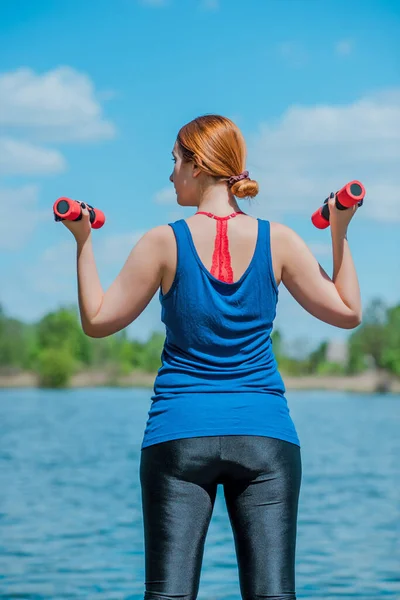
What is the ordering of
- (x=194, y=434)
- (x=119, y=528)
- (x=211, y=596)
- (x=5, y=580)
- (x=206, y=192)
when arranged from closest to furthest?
(x=194, y=434), (x=206, y=192), (x=211, y=596), (x=5, y=580), (x=119, y=528)

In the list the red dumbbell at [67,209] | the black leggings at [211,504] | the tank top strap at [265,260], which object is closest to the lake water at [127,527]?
the black leggings at [211,504]

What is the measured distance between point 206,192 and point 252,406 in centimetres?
51

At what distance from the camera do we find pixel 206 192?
2.39 meters

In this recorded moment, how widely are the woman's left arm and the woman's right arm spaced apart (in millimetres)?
270

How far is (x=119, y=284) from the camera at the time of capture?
2.33m

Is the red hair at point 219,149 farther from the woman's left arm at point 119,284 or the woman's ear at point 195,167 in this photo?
the woman's left arm at point 119,284

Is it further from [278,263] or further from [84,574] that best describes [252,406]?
[84,574]

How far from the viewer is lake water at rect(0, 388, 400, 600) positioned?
7195mm

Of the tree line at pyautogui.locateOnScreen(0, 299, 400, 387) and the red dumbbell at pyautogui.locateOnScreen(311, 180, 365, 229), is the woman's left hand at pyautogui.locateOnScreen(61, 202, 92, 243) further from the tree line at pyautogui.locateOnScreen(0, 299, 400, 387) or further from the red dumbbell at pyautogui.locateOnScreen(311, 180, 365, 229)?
the tree line at pyautogui.locateOnScreen(0, 299, 400, 387)

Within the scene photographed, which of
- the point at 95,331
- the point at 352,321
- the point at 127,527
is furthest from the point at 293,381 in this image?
the point at 95,331

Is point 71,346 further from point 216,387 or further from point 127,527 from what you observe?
point 216,387

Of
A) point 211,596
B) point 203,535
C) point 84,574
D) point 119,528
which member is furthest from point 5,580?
point 203,535

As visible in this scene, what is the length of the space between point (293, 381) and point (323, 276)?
84992 millimetres

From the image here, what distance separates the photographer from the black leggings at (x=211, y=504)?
221 cm
